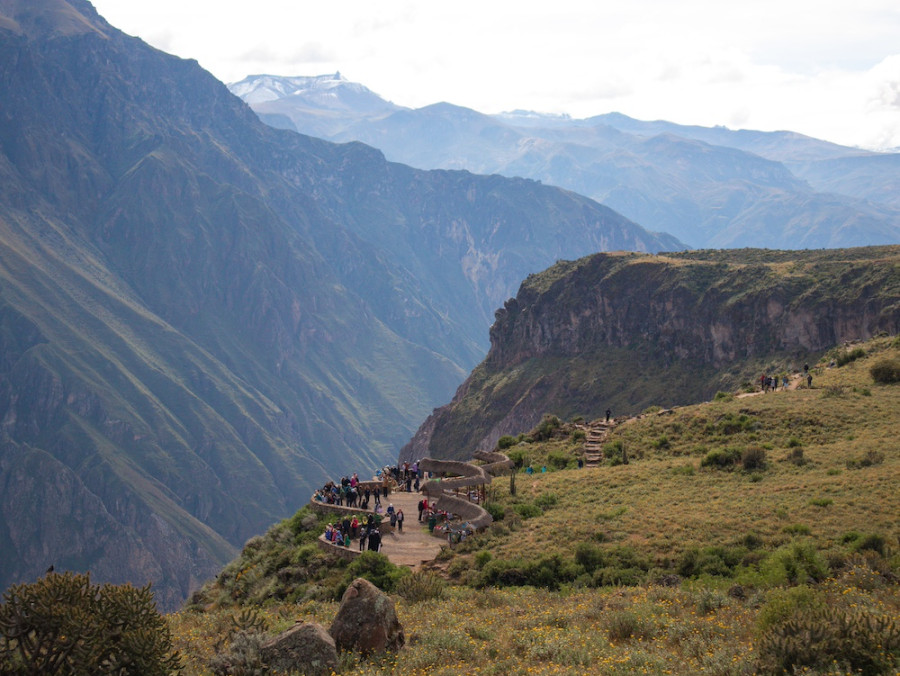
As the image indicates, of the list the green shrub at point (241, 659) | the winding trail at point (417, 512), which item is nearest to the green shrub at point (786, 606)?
the green shrub at point (241, 659)

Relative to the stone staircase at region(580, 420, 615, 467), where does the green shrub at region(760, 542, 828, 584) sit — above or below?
below

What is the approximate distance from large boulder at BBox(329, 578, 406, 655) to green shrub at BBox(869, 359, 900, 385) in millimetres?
48677

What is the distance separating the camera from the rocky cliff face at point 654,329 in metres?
127

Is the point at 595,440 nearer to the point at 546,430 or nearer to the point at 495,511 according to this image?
the point at 546,430

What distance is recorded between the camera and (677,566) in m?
34.9

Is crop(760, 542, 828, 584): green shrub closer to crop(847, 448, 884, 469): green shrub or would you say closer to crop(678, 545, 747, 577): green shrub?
crop(678, 545, 747, 577): green shrub

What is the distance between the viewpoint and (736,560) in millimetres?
34344

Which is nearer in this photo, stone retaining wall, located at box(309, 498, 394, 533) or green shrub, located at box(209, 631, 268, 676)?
green shrub, located at box(209, 631, 268, 676)

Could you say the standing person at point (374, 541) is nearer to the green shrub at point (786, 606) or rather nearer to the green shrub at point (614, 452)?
the green shrub at point (786, 606)

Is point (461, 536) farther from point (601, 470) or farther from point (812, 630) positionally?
point (812, 630)

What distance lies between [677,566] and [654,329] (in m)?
125

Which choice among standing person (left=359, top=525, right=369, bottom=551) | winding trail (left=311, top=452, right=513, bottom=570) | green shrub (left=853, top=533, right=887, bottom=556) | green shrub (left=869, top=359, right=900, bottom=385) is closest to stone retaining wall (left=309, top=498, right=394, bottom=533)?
winding trail (left=311, top=452, right=513, bottom=570)

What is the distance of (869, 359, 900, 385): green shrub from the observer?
203 feet

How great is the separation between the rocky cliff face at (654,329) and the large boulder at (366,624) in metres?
101
